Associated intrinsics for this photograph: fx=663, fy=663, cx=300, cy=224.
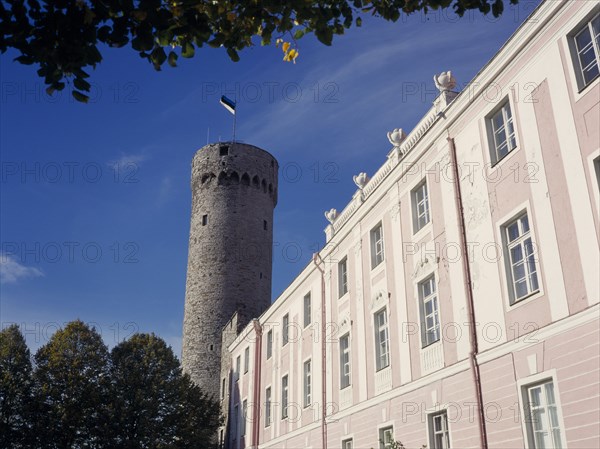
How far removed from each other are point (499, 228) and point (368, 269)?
6821 mm

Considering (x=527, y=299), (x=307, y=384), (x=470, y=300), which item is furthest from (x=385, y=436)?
(x=307, y=384)

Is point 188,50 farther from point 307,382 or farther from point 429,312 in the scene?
point 307,382

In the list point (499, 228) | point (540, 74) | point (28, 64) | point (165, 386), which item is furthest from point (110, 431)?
point (28, 64)

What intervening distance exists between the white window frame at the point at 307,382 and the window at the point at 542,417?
41.3 ft

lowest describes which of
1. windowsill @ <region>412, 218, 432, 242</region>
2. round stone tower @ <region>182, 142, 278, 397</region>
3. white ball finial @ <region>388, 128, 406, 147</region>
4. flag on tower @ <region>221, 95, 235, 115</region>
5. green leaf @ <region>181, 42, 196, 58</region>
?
green leaf @ <region>181, 42, 196, 58</region>

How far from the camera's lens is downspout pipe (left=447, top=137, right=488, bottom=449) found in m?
12.8

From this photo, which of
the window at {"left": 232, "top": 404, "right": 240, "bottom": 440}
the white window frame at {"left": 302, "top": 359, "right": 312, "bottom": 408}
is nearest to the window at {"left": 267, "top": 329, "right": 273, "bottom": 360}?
the white window frame at {"left": 302, "top": 359, "right": 312, "bottom": 408}

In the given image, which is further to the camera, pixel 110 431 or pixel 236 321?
pixel 236 321

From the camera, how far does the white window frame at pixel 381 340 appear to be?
17.9m

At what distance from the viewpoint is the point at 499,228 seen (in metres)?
13.3

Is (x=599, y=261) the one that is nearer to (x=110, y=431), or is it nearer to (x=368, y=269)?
(x=368, y=269)

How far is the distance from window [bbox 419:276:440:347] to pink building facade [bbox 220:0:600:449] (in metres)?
0.04

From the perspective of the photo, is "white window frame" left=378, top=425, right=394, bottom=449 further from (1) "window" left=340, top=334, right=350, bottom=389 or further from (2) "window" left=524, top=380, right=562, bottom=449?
(2) "window" left=524, top=380, right=562, bottom=449

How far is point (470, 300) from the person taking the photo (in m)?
13.9
